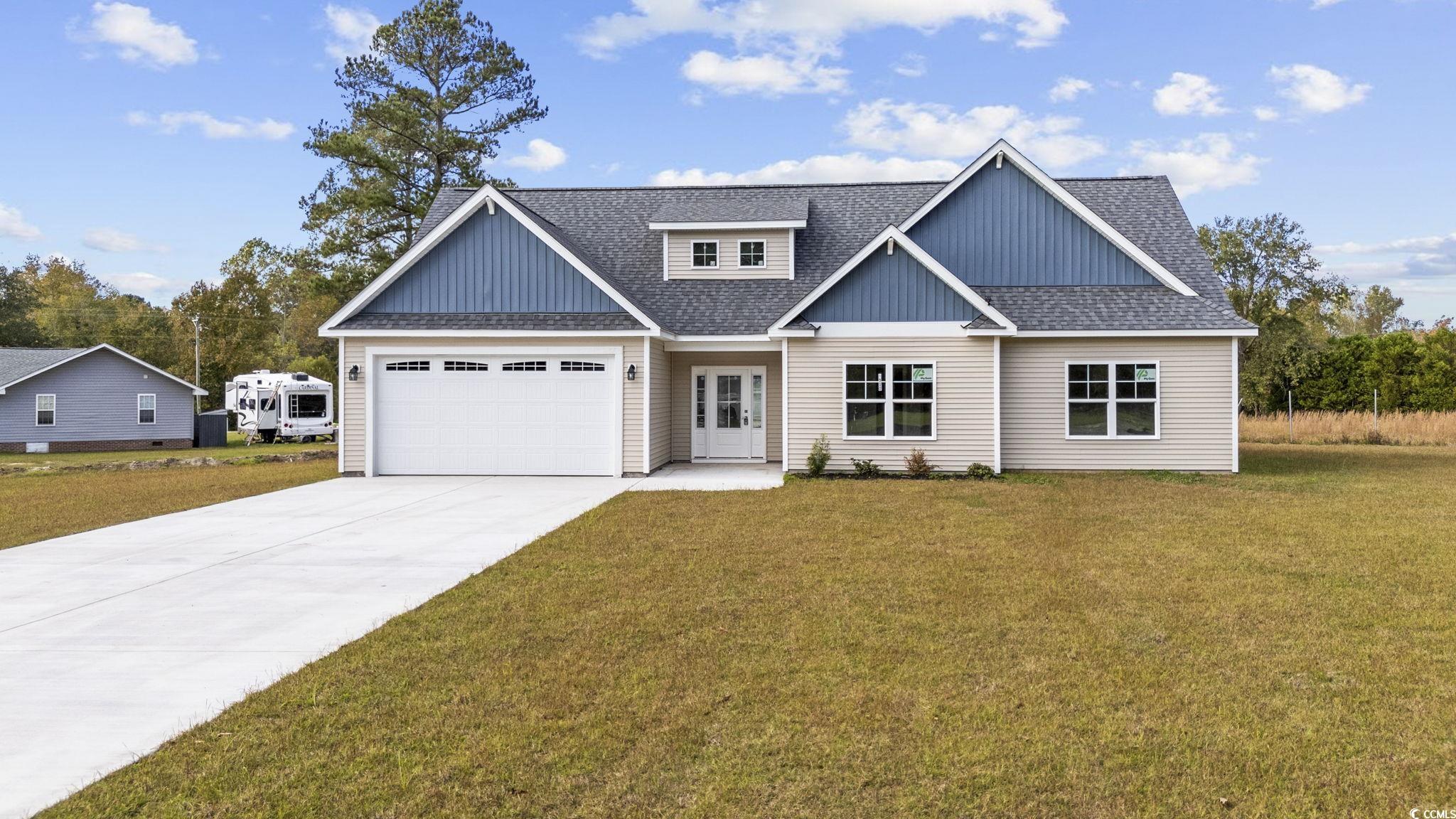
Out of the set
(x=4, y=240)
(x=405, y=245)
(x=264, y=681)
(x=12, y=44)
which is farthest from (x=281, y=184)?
(x=4, y=240)

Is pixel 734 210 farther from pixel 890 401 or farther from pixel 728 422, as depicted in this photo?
pixel 890 401

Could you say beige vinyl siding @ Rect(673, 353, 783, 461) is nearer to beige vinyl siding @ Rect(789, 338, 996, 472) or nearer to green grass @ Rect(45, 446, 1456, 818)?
beige vinyl siding @ Rect(789, 338, 996, 472)

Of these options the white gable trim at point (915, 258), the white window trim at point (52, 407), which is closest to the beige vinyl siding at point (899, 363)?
the white gable trim at point (915, 258)

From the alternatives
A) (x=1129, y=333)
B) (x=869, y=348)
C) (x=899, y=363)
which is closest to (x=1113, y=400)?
(x=1129, y=333)

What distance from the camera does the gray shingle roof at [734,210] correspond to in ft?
62.9

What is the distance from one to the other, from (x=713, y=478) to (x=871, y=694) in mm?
11409

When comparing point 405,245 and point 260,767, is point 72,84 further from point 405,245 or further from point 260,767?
point 260,767

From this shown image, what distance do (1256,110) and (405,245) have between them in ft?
82.0

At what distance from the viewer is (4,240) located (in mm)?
54875

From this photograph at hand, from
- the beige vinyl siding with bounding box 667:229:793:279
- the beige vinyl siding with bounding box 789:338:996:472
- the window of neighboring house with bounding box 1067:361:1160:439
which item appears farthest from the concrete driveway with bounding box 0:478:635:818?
the window of neighboring house with bounding box 1067:361:1160:439

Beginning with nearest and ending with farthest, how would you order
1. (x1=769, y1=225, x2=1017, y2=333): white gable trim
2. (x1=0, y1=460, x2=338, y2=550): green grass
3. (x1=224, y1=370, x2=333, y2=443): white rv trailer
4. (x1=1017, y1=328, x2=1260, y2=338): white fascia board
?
1. (x1=0, y1=460, x2=338, y2=550): green grass
2. (x1=769, y1=225, x2=1017, y2=333): white gable trim
3. (x1=1017, y1=328, x2=1260, y2=338): white fascia board
4. (x1=224, y1=370, x2=333, y2=443): white rv trailer

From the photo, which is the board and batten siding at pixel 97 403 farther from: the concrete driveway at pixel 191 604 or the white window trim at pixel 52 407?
the concrete driveway at pixel 191 604

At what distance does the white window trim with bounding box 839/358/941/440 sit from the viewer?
53.7 feet

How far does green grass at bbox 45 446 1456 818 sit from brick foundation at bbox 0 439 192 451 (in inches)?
1223
